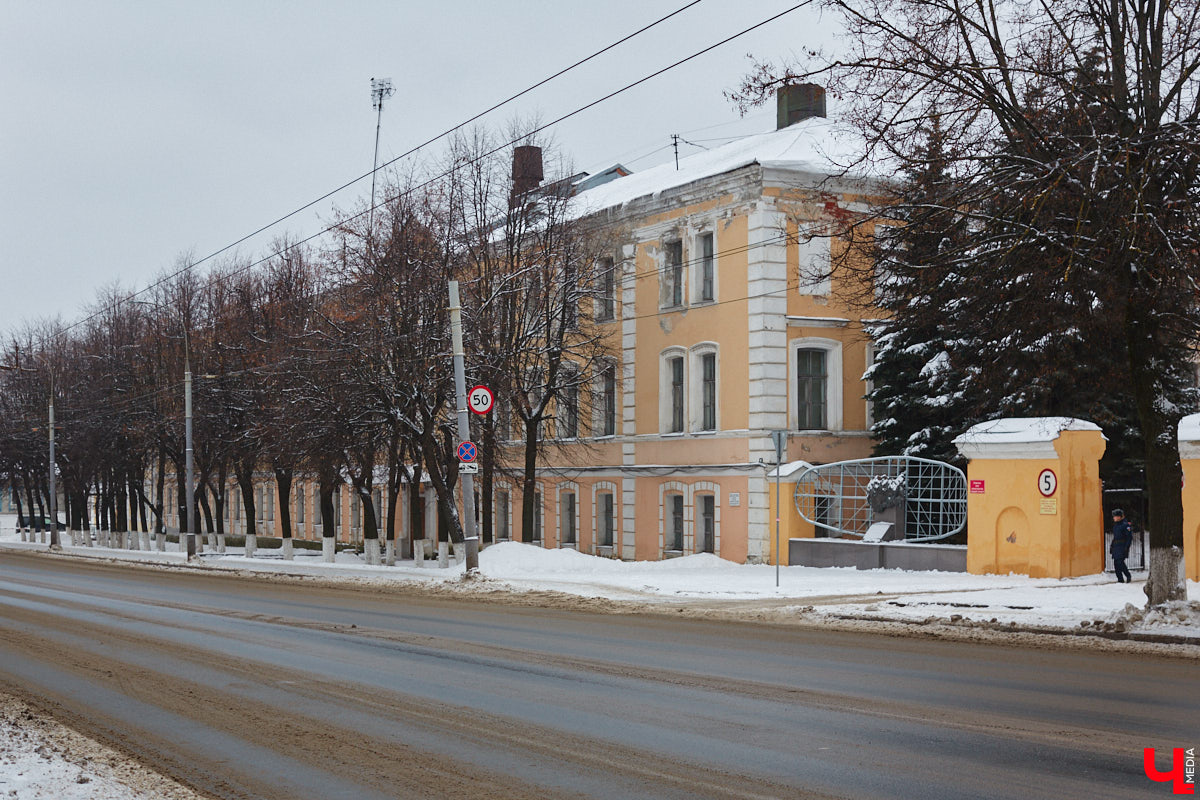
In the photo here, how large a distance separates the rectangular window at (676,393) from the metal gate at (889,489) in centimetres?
601

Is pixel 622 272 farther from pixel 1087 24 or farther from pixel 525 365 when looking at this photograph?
pixel 1087 24

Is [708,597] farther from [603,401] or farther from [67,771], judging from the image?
[603,401]

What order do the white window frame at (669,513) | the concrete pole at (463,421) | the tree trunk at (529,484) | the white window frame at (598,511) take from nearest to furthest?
the concrete pole at (463,421)
the white window frame at (669,513)
the tree trunk at (529,484)
the white window frame at (598,511)

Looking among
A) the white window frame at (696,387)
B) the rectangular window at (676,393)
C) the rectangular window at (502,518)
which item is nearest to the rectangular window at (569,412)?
the rectangular window at (676,393)

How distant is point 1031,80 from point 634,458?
25.6 metres

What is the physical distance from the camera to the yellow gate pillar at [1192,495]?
76.3ft

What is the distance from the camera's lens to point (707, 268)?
3850 cm

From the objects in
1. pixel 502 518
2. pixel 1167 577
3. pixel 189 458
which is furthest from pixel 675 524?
pixel 1167 577

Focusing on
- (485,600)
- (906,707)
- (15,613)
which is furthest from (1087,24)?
(15,613)

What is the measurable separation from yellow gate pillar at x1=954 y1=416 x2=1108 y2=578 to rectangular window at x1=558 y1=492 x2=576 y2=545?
797 inches

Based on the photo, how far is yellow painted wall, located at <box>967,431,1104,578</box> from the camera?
2566 centimetres

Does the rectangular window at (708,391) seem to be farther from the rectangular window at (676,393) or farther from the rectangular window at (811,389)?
the rectangular window at (811,389)

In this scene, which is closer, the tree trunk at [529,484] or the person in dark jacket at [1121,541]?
the person in dark jacket at [1121,541]

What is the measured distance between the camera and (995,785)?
25.2 feet
